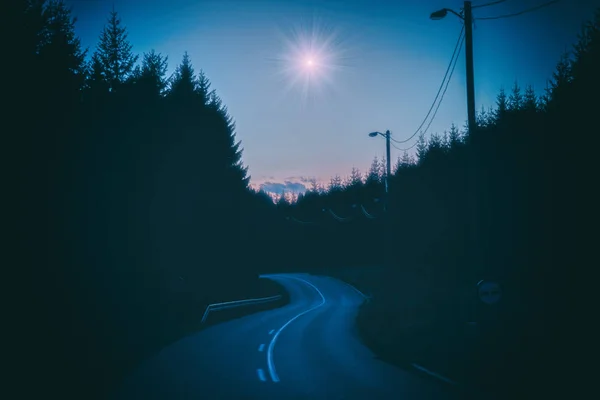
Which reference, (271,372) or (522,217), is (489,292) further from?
(522,217)

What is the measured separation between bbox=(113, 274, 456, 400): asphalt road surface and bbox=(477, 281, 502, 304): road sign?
7.87 feet

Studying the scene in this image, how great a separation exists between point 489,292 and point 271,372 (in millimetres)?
5918

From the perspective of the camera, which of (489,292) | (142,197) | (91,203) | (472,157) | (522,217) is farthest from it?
(522,217)

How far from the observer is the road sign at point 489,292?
1001 centimetres

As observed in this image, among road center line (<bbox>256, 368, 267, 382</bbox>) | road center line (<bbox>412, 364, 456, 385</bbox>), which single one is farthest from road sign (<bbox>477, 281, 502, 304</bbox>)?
road center line (<bbox>256, 368, 267, 382</bbox>)

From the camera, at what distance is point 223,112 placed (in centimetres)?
3688

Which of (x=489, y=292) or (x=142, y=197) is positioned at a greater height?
(x=142, y=197)

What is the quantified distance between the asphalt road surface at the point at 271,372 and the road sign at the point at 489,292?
2.40 metres

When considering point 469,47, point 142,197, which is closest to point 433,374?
point 469,47

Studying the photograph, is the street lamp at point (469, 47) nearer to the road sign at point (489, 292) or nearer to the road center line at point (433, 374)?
the road sign at point (489, 292)

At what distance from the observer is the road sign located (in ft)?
32.8

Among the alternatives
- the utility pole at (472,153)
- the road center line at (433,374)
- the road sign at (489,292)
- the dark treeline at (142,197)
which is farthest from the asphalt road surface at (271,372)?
the utility pole at (472,153)

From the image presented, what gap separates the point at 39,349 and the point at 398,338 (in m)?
12.0

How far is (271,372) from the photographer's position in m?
10.7
